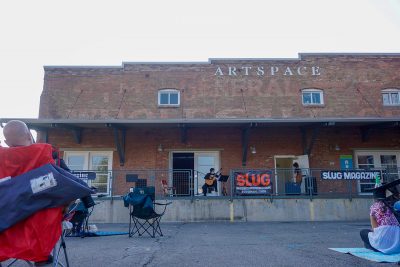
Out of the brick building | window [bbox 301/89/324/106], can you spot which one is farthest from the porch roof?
window [bbox 301/89/324/106]

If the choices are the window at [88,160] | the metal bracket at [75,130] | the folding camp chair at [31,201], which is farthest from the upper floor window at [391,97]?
the folding camp chair at [31,201]

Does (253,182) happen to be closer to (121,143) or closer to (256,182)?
(256,182)

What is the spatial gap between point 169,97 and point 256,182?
20.6 feet

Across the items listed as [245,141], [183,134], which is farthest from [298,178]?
[183,134]

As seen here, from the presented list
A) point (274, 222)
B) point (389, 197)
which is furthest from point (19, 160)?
point (274, 222)

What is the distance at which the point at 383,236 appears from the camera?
470cm

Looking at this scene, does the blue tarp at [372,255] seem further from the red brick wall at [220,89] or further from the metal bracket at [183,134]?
the red brick wall at [220,89]

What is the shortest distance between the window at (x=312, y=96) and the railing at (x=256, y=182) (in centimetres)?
422

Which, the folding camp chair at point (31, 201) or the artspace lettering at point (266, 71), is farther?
the artspace lettering at point (266, 71)

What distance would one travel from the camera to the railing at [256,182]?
1170cm

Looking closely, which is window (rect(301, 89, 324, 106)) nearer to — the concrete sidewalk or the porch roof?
the porch roof

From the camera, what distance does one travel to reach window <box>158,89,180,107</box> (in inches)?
625

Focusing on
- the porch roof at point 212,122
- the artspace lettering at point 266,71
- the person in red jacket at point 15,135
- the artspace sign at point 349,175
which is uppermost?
the artspace lettering at point 266,71

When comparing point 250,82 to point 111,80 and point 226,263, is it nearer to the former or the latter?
point 111,80
